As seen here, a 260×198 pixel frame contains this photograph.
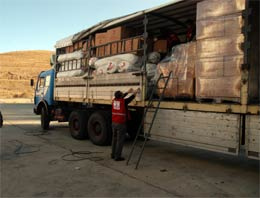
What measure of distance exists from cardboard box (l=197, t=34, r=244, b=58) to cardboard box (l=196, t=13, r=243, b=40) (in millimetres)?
85

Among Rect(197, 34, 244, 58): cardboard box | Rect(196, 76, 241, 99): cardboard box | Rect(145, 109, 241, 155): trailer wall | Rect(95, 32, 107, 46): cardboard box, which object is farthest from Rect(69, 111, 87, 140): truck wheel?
Rect(197, 34, 244, 58): cardboard box

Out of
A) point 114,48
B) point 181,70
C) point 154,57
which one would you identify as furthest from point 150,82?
point 114,48

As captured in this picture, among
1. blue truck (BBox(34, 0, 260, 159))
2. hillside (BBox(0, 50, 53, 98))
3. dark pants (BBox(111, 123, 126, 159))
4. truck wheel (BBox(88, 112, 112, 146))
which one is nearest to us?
blue truck (BBox(34, 0, 260, 159))

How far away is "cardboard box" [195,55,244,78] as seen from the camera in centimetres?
516

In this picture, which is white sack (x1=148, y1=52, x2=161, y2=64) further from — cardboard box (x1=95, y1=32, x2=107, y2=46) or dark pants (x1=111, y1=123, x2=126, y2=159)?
cardboard box (x1=95, y1=32, x2=107, y2=46)

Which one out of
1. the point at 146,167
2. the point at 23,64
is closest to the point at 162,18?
the point at 146,167

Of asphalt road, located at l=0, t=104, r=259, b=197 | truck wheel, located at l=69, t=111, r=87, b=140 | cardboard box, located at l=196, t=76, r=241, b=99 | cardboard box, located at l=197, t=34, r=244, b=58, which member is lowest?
asphalt road, located at l=0, t=104, r=259, b=197

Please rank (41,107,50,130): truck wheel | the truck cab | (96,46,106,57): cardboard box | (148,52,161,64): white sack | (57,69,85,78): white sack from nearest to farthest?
(148,52,161,64): white sack → (96,46,106,57): cardboard box → (57,69,85,78): white sack → the truck cab → (41,107,50,130): truck wheel

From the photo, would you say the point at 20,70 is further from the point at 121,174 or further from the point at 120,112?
the point at 121,174

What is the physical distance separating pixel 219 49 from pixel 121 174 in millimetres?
2910

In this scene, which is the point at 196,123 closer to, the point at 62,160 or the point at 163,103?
the point at 163,103

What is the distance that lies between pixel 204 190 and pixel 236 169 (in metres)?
1.68

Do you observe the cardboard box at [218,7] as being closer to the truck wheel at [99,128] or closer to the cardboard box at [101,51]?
the cardboard box at [101,51]

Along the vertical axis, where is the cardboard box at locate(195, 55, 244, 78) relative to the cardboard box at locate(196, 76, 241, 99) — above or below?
above
